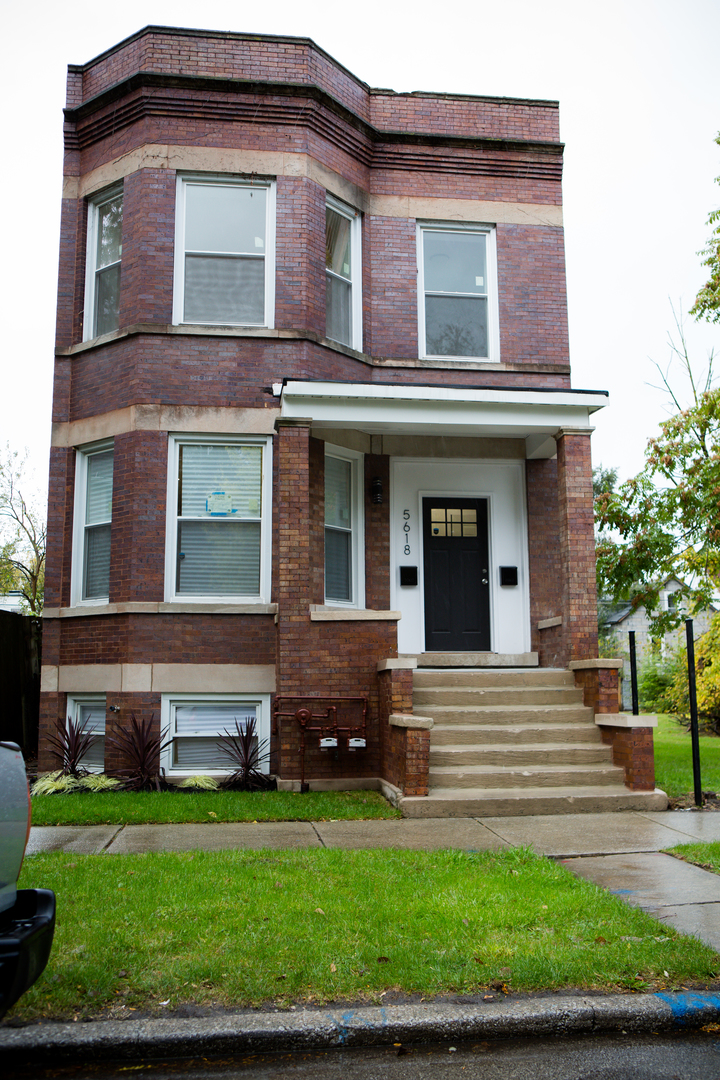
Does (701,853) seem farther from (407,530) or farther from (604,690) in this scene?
(407,530)

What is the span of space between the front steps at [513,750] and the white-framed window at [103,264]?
20.7ft

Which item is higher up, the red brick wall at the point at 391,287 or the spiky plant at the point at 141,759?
the red brick wall at the point at 391,287

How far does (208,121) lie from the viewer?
1111cm

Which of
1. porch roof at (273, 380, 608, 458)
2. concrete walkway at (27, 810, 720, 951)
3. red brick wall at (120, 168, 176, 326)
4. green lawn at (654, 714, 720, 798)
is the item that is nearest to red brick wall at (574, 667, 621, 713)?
green lawn at (654, 714, 720, 798)

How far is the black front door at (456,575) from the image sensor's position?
36.9 feet

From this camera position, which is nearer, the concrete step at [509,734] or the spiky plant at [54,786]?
the concrete step at [509,734]

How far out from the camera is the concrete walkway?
5.51m

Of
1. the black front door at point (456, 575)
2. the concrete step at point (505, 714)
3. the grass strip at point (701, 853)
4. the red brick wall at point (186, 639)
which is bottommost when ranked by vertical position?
the grass strip at point (701, 853)

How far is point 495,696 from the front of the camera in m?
9.16

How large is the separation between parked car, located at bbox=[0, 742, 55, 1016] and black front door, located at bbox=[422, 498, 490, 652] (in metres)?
8.26

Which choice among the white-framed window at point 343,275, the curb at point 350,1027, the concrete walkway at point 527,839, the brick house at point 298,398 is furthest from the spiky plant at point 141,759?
the curb at point 350,1027

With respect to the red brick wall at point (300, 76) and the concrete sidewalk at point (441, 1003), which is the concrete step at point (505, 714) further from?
the red brick wall at point (300, 76)

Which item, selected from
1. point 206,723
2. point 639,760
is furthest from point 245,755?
point 639,760

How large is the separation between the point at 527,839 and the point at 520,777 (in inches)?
57.3
